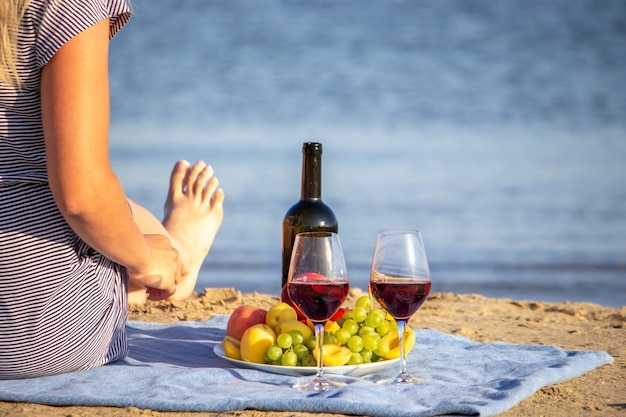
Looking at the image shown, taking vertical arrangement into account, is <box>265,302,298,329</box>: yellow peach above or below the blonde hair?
below

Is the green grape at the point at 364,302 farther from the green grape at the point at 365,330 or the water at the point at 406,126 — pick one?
the water at the point at 406,126

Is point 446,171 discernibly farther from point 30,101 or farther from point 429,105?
point 30,101

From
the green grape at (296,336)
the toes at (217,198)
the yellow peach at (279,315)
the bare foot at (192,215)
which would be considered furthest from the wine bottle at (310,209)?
the toes at (217,198)

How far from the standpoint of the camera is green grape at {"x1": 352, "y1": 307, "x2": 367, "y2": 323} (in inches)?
116

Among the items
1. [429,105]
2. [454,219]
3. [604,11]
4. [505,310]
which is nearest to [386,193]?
[454,219]

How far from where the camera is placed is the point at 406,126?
13.6 m

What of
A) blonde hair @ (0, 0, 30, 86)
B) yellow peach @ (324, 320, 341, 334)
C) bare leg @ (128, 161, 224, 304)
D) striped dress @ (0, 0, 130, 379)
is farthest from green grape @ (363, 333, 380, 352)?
blonde hair @ (0, 0, 30, 86)

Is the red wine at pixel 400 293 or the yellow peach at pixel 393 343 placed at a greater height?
the red wine at pixel 400 293

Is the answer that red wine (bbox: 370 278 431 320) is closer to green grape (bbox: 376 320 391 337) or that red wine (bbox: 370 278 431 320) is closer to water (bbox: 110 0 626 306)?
green grape (bbox: 376 320 391 337)

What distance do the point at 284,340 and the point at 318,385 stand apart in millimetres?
220

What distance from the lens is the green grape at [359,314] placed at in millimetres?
2938

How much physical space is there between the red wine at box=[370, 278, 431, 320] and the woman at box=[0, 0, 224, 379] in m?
0.76

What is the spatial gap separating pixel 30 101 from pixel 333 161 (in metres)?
8.57

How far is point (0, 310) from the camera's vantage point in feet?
9.02
